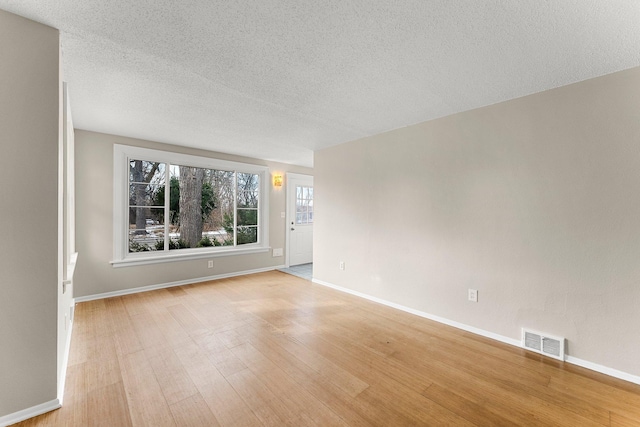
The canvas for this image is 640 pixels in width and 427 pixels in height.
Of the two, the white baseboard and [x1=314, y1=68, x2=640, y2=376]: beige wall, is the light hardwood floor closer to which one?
the white baseboard

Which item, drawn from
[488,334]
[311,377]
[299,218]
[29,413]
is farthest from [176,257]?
[488,334]

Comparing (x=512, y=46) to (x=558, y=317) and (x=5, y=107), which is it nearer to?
(x=558, y=317)

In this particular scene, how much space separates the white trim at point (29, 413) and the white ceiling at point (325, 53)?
2291mm

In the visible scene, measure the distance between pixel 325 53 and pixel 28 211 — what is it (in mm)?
2099

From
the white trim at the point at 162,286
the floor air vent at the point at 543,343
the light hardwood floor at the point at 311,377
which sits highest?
the floor air vent at the point at 543,343

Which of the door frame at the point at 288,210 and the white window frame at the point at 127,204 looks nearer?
the white window frame at the point at 127,204

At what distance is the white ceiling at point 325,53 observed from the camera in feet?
4.79

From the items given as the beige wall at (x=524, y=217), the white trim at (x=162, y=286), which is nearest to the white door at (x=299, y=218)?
the white trim at (x=162, y=286)

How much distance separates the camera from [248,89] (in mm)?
2391

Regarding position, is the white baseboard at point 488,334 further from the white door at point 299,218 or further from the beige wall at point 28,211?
the beige wall at point 28,211

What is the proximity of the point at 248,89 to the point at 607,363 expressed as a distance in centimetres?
367

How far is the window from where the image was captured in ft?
20.1


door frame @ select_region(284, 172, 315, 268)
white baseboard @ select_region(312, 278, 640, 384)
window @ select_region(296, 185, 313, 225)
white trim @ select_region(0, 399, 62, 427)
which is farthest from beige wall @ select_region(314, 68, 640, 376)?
white trim @ select_region(0, 399, 62, 427)

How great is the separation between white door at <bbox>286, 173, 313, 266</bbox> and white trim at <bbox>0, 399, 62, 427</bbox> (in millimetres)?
4321
